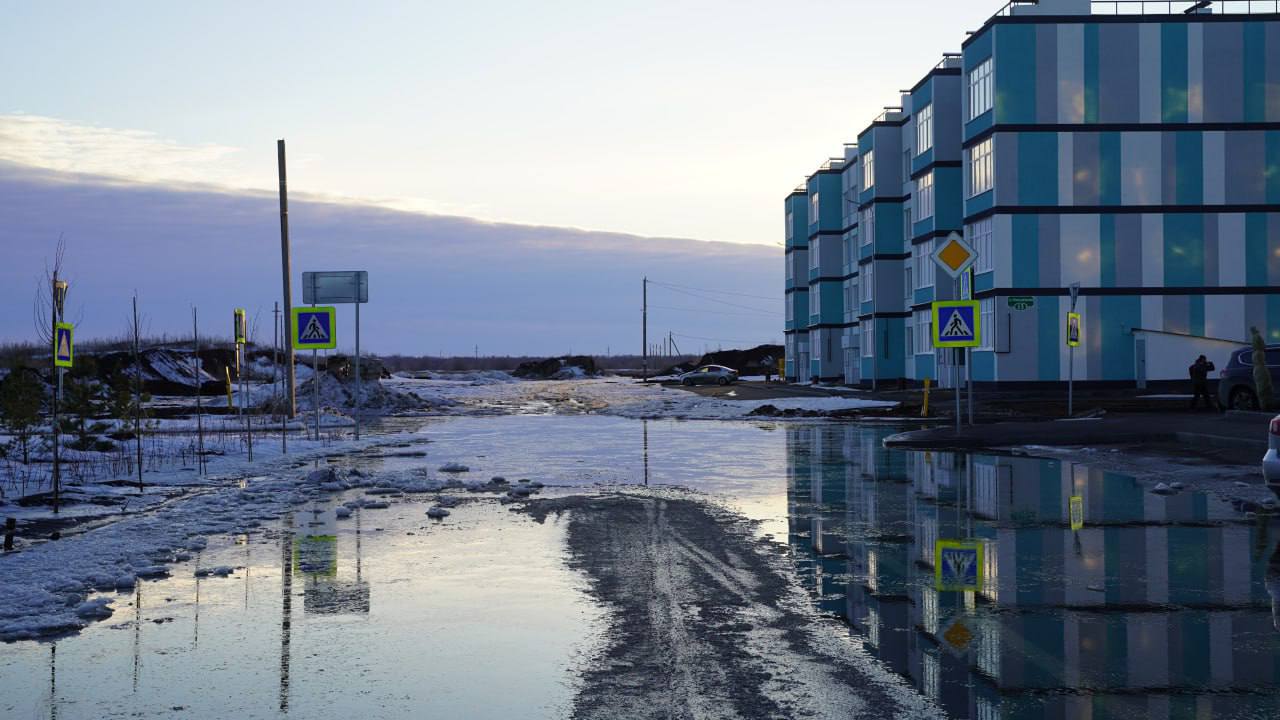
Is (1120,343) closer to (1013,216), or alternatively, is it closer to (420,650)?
(1013,216)

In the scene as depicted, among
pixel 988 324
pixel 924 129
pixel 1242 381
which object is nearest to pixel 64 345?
pixel 1242 381

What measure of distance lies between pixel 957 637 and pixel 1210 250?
51.7m

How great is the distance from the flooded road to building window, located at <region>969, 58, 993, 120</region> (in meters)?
41.6

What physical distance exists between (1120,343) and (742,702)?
166ft

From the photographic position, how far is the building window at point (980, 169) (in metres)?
52.4

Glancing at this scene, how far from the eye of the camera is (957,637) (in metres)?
6.98

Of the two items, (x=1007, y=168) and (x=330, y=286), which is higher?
(x=1007, y=168)

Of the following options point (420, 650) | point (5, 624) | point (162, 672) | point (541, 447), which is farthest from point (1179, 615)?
point (541, 447)

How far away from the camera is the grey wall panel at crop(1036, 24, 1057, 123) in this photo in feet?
167

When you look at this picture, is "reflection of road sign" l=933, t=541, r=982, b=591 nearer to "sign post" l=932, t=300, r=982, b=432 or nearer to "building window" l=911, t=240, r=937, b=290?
"sign post" l=932, t=300, r=982, b=432

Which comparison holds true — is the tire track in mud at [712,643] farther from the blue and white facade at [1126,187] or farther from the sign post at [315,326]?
the blue and white facade at [1126,187]

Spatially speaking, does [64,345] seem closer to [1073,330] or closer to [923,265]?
[1073,330]

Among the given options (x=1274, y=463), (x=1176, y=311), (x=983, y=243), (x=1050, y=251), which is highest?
(x=983, y=243)

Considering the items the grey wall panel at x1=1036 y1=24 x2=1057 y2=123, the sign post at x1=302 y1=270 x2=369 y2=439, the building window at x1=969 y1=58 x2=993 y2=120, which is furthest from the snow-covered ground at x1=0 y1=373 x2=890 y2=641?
the grey wall panel at x1=1036 y1=24 x2=1057 y2=123
